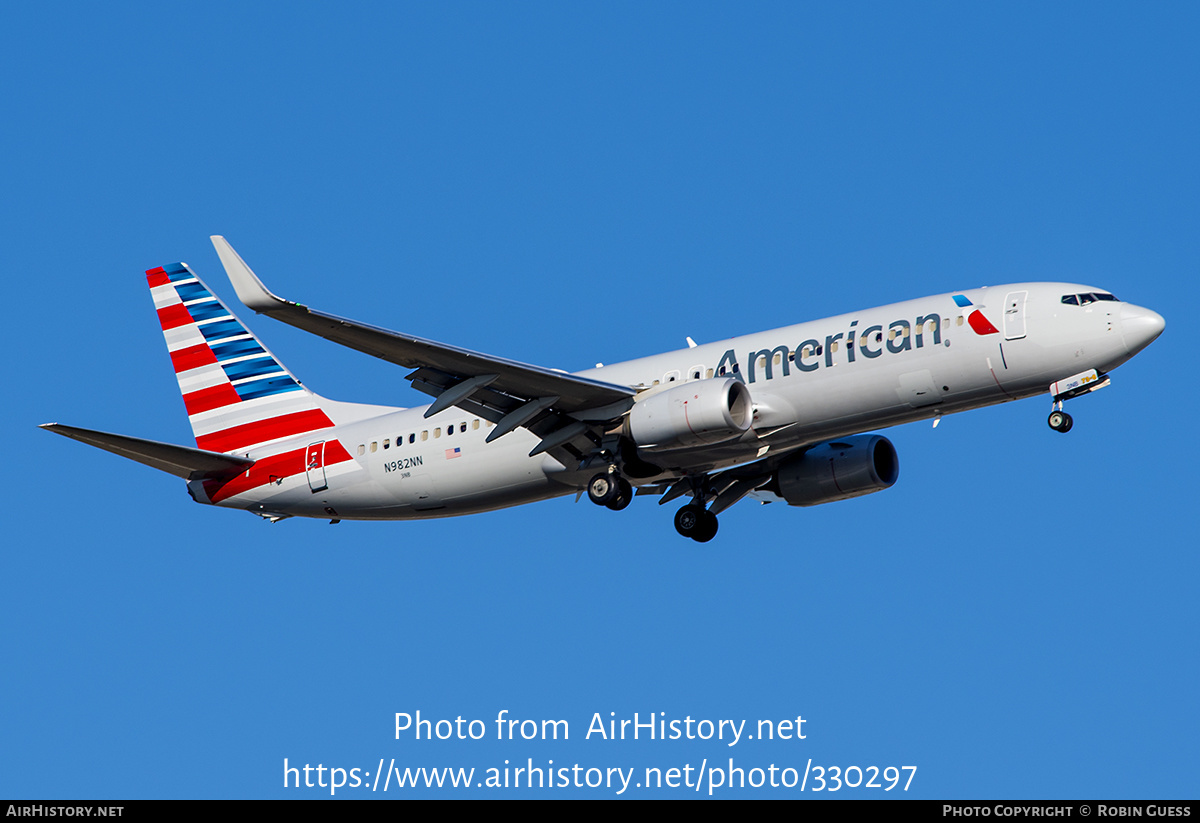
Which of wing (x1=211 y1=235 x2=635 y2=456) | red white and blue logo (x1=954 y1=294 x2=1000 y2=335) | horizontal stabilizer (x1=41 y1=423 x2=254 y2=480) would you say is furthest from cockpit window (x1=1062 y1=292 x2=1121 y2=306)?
horizontal stabilizer (x1=41 y1=423 x2=254 y2=480)

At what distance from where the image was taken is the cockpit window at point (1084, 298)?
3169 centimetres

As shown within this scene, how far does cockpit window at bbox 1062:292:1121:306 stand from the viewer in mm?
31688

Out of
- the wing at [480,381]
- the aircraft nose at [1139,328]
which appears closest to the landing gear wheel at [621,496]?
Answer: the wing at [480,381]

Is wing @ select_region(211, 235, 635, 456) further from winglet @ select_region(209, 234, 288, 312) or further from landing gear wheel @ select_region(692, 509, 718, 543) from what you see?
landing gear wheel @ select_region(692, 509, 718, 543)

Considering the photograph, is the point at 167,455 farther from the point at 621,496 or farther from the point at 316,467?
the point at 621,496

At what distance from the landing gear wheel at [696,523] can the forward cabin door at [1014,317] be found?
32.5 feet

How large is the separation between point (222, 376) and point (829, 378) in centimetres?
1845

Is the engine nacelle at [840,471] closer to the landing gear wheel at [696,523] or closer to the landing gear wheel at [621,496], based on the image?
the landing gear wheel at [696,523]

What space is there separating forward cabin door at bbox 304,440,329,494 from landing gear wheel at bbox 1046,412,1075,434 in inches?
719

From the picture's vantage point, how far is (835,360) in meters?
32.4

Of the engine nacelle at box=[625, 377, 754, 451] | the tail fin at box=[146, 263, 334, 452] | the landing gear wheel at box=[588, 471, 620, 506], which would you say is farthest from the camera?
the tail fin at box=[146, 263, 334, 452]
